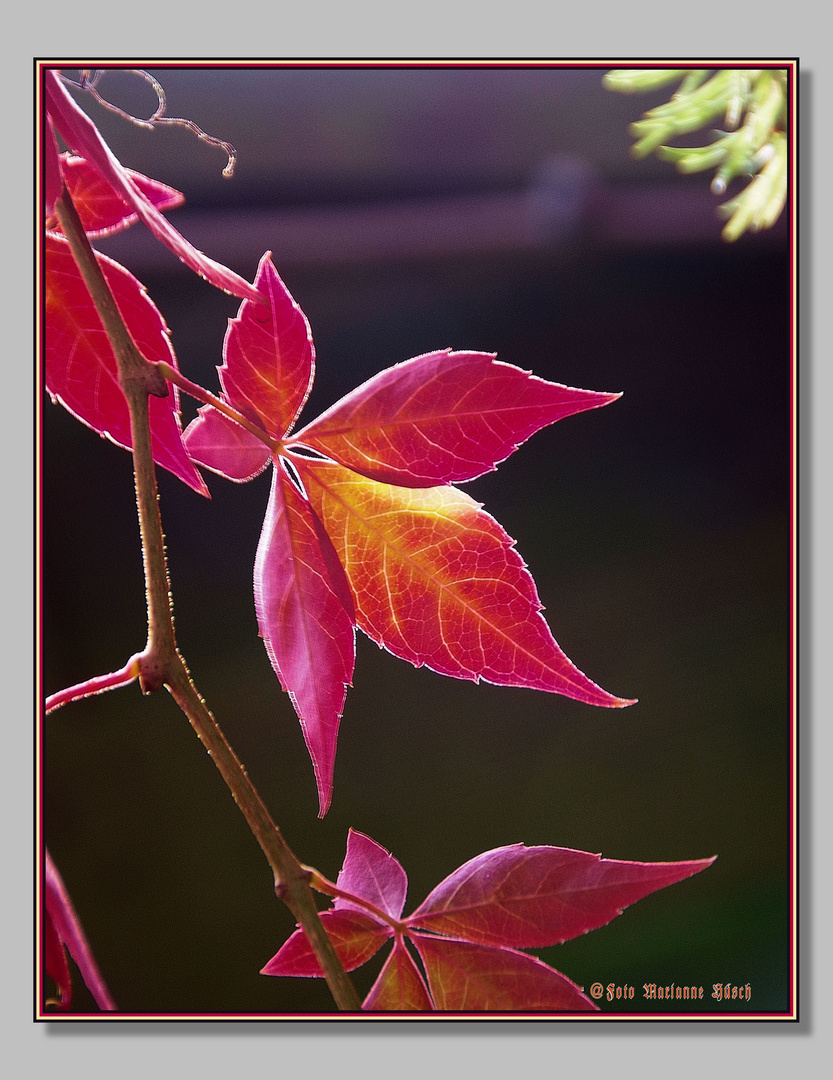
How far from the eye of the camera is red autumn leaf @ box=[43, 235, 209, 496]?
41 centimetres

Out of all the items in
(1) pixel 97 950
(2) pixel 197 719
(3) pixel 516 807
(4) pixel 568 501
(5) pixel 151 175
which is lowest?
(1) pixel 97 950

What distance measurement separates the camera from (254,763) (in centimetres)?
69

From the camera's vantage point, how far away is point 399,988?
44 centimetres

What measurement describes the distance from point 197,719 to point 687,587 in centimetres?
44

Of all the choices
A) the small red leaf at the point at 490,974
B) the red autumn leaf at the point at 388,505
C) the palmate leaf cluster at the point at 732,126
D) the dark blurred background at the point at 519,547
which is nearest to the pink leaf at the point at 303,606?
the red autumn leaf at the point at 388,505

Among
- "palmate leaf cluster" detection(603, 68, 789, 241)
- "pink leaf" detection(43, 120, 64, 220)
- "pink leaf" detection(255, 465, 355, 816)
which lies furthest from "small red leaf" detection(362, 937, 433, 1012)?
"palmate leaf cluster" detection(603, 68, 789, 241)

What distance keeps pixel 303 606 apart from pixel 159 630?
0.26ft

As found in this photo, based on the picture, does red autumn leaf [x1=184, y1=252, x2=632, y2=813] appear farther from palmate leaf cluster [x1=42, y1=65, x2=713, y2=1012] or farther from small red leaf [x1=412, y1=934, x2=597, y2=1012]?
small red leaf [x1=412, y1=934, x2=597, y2=1012]

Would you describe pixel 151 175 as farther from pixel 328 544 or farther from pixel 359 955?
pixel 359 955

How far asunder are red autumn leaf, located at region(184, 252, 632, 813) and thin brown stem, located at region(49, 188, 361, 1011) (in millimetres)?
51

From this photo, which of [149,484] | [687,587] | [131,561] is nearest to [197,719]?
[149,484]

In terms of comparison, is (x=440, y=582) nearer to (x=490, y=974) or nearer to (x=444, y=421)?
(x=444, y=421)

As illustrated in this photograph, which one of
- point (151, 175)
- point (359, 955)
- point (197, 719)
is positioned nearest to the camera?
point (197, 719)

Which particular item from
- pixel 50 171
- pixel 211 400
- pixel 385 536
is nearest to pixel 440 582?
pixel 385 536
